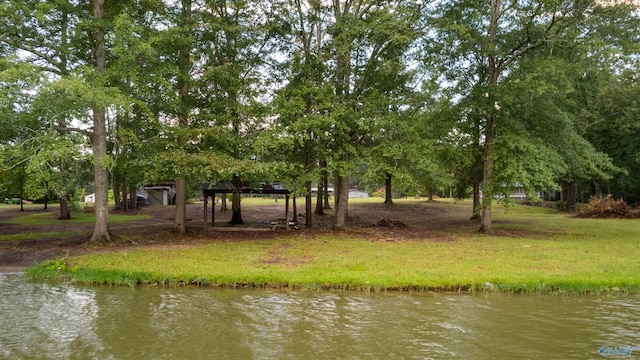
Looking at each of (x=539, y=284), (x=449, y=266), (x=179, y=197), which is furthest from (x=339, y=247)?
(x=179, y=197)

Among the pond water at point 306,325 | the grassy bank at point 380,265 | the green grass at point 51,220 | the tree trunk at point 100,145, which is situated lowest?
the pond water at point 306,325

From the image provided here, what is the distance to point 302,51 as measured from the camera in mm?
21891

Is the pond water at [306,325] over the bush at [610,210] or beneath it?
beneath

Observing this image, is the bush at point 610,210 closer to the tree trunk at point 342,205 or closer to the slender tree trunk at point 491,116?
the slender tree trunk at point 491,116

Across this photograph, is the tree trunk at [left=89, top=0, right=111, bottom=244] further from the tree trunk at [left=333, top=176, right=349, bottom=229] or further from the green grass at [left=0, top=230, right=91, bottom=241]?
the tree trunk at [left=333, top=176, right=349, bottom=229]

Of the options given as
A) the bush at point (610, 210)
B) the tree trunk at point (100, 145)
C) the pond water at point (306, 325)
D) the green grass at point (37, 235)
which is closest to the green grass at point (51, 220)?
the green grass at point (37, 235)

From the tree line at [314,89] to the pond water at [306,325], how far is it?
6693mm

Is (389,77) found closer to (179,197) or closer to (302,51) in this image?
(302,51)

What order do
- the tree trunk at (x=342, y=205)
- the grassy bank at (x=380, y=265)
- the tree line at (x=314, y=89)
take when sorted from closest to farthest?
the grassy bank at (x=380, y=265)
the tree line at (x=314, y=89)
the tree trunk at (x=342, y=205)

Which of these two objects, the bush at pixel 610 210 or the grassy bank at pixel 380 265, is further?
the bush at pixel 610 210

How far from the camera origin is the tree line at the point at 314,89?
15.1 meters

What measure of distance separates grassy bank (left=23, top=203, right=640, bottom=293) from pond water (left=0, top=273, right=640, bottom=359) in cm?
53

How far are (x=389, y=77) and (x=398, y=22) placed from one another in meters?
3.94

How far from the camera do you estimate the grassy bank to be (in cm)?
1036
